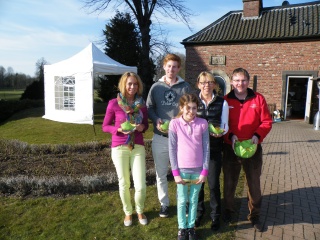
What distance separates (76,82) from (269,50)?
10.4m

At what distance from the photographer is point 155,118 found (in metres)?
3.24

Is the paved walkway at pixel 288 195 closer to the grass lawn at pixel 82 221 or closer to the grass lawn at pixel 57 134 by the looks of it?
the grass lawn at pixel 82 221

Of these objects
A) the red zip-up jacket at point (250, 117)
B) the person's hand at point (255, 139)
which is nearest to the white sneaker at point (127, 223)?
the red zip-up jacket at point (250, 117)

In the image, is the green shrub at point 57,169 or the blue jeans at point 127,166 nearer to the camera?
the blue jeans at point 127,166

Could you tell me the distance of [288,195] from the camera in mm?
4348

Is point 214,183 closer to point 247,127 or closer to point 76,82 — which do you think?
point 247,127

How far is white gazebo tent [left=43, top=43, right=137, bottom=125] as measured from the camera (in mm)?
10695

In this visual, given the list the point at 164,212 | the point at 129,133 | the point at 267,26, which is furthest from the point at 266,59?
the point at 129,133

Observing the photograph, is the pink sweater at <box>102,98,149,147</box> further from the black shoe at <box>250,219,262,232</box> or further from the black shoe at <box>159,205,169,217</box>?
the black shoe at <box>250,219,262,232</box>

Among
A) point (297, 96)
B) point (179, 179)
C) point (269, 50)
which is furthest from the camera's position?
point (297, 96)

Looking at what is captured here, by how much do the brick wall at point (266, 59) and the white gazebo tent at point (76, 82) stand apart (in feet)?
20.3

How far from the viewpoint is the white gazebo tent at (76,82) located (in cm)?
1070

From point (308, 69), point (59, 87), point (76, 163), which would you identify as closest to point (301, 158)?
point (76, 163)

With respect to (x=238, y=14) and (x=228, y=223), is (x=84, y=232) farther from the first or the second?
(x=238, y=14)
